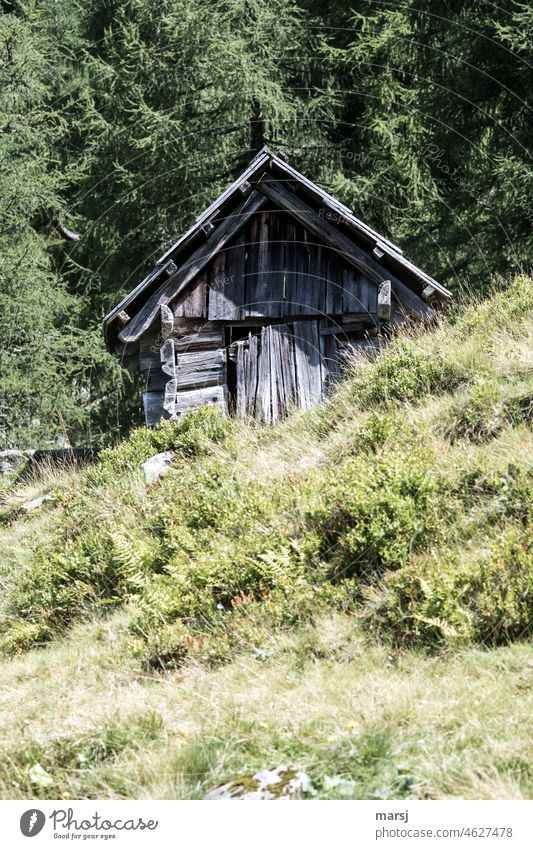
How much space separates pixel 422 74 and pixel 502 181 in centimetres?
365

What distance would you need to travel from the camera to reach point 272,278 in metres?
14.0

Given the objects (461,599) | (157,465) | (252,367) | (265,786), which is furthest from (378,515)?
(252,367)

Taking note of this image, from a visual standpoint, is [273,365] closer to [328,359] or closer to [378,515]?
[328,359]

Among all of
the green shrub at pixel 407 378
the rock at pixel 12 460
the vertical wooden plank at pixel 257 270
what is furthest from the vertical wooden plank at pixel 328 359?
the rock at pixel 12 460

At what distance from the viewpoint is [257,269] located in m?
14.0

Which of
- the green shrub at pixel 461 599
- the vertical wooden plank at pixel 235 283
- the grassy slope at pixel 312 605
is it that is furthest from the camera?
the vertical wooden plank at pixel 235 283

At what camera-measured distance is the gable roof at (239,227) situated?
13.2 m

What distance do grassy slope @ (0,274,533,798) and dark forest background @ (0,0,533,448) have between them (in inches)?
319

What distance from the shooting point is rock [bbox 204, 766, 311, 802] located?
182 inches

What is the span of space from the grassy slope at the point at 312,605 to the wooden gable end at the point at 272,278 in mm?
2639

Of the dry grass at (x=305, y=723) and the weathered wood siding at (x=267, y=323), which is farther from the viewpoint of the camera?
the weathered wood siding at (x=267, y=323)

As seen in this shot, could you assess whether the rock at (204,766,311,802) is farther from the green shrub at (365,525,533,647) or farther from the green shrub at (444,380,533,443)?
the green shrub at (444,380,533,443)

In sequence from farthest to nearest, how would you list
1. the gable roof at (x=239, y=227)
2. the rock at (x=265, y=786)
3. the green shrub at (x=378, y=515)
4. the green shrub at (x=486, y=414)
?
the gable roof at (x=239, y=227) → the green shrub at (x=486, y=414) → the green shrub at (x=378, y=515) → the rock at (x=265, y=786)

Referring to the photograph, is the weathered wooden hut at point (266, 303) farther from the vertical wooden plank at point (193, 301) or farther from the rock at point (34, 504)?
the rock at point (34, 504)
